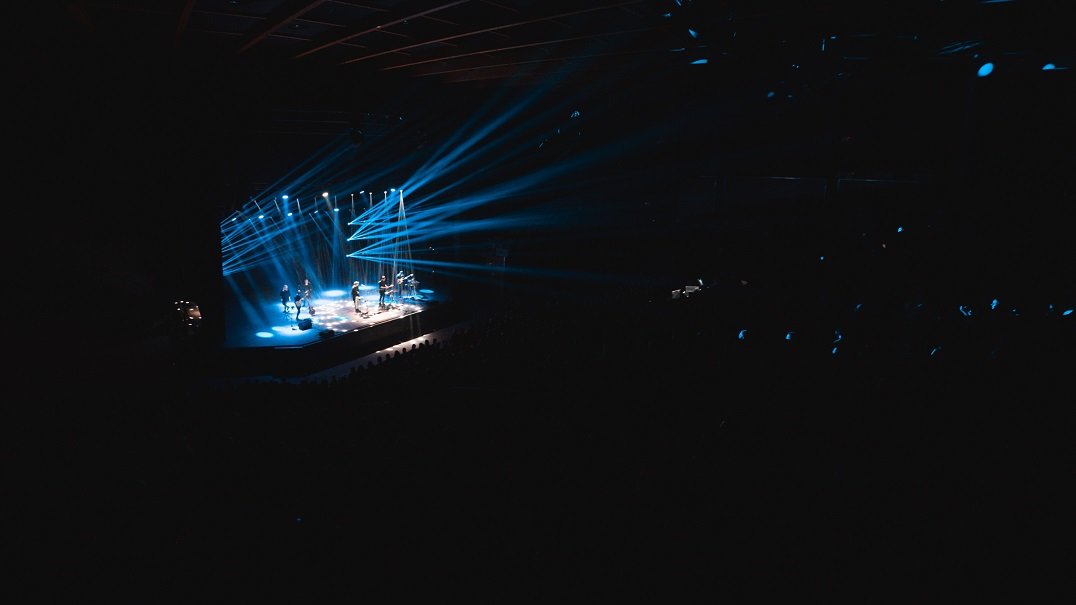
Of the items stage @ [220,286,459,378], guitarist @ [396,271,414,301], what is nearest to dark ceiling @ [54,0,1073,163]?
stage @ [220,286,459,378]

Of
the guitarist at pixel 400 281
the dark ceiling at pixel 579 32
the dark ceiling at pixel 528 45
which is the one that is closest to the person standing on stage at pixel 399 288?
the guitarist at pixel 400 281

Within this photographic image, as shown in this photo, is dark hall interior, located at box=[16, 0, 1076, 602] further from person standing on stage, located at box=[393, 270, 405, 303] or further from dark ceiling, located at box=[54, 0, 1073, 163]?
person standing on stage, located at box=[393, 270, 405, 303]

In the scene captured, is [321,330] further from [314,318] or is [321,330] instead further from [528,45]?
[528,45]

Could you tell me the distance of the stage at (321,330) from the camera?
966cm

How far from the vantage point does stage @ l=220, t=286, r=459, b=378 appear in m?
9.66

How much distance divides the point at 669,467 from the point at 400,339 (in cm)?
942

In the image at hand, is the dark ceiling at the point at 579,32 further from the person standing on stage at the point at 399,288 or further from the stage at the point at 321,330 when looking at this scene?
the person standing on stage at the point at 399,288

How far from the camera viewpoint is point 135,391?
7594 millimetres

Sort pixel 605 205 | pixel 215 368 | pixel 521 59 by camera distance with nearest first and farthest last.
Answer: pixel 521 59 → pixel 215 368 → pixel 605 205

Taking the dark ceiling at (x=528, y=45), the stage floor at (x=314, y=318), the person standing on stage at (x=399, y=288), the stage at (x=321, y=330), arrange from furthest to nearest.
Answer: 1. the person standing on stage at (x=399, y=288)
2. the stage floor at (x=314, y=318)
3. the stage at (x=321, y=330)
4. the dark ceiling at (x=528, y=45)

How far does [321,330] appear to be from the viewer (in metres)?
11.4

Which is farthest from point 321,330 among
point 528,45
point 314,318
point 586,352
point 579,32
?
point 579,32

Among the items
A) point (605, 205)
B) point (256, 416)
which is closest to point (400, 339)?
point (605, 205)

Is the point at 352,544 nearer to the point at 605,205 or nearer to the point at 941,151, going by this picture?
the point at 941,151
